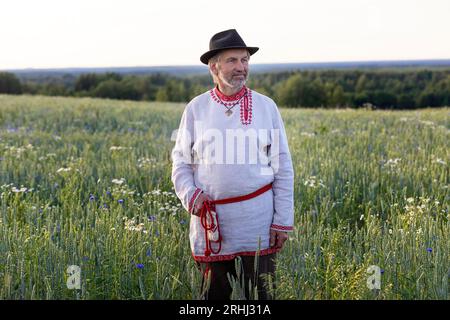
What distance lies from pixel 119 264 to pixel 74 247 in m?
0.32

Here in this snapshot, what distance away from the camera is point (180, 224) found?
4.88m

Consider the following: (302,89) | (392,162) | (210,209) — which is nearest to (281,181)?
(210,209)

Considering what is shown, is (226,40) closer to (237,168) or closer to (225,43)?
(225,43)

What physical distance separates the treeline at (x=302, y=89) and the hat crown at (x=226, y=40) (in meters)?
43.8

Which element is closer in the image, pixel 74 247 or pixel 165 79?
pixel 74 247

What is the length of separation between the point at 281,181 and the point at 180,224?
1754 millimetres

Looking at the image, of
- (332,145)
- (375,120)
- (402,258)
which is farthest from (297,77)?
(402,258)

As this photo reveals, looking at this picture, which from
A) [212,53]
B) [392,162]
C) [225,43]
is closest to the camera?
[225,43]

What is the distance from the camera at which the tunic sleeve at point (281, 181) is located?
3307 millimetres

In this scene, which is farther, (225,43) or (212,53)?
(212,53)

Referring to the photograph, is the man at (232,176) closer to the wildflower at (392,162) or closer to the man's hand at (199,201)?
the man's hand at (199,201)

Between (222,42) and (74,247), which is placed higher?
(222,42)
